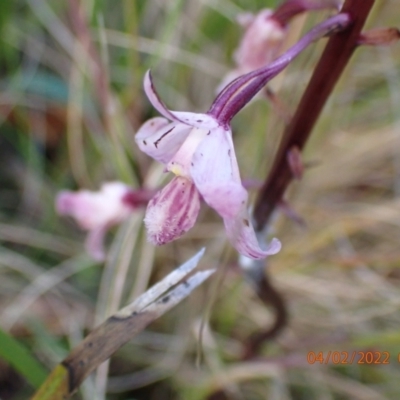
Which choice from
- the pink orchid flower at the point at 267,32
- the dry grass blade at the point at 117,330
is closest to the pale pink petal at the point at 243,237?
the dry grass blade at the point at 117,330

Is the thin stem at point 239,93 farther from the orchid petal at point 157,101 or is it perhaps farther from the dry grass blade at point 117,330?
the dry grass blade at point 117,330

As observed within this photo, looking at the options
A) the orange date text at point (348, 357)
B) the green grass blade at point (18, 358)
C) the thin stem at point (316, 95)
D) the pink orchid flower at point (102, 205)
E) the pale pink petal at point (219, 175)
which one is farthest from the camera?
the orange date text at point (348, 357)

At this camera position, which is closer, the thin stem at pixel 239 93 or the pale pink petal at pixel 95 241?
the thin stem at pixel 239 93

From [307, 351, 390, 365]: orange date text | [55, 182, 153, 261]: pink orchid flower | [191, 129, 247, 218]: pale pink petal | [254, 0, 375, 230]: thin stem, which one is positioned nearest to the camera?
[191, 129, 247, 218]: pale pink petal

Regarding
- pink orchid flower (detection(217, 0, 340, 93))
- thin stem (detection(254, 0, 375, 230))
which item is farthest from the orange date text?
pink orchid flower (detection(217, 0, 340, 93))

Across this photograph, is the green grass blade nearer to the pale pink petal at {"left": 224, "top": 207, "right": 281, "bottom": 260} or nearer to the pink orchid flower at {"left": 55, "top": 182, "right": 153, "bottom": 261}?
the pink orchid flower at {"left": 55, "top": 182, "right": 153, "bottom": 261}

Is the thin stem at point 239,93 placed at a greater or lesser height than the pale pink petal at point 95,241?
greater
